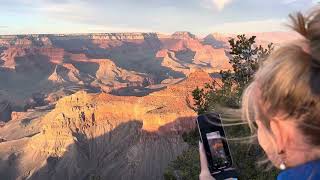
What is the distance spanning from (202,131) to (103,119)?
86.6m

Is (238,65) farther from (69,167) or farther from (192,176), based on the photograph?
(69,167)

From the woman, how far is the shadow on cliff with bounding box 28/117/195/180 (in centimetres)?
5690

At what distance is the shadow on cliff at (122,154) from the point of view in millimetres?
65938

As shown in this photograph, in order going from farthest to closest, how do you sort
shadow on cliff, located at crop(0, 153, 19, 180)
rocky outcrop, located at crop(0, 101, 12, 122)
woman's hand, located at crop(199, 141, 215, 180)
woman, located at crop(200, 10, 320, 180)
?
rocky outcrop, located at crop(0, 101, 12, 122) → shadow on cliff, located at crop(0, 153, 19, 180) → woman's hand, located at crop(199, 141, 215, 180) → woman, located at crop(200, 10, 320, 180)

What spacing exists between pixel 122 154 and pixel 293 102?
73877 millimetres

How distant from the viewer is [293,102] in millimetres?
1738

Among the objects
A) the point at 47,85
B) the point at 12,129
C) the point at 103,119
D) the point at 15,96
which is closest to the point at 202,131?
the point at 103,119

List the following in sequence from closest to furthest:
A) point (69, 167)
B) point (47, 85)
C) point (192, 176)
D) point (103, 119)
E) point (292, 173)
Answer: point (292, 173) → point (192, 176) → point (69, 167) → point (103, 119) → point (47, 85)

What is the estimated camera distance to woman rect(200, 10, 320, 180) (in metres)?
1.71

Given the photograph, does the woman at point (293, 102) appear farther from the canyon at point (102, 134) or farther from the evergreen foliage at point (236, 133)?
the canyon at point (102, 134)

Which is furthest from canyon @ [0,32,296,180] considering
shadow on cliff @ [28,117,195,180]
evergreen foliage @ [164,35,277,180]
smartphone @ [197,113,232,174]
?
smartphone @ [197,113,232,174]

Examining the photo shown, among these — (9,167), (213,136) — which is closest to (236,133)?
(213,136)

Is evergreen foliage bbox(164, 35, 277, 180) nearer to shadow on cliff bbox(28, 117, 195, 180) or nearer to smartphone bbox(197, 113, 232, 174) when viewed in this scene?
smartphone bbox(197, 113, 232, 174)

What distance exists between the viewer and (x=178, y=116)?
6625 cm
